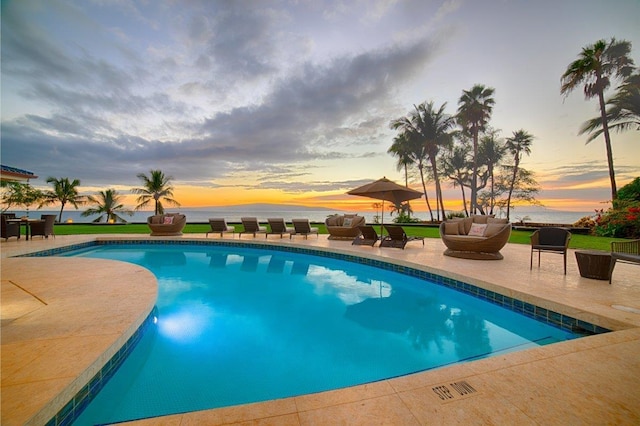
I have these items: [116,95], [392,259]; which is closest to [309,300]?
[392,259]

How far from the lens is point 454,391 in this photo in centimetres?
179

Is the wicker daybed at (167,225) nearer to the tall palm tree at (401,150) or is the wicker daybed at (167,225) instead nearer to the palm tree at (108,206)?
the palm tree at (108,206)

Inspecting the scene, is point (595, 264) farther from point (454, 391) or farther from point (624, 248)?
point (454, 391)

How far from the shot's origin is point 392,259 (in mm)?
6730

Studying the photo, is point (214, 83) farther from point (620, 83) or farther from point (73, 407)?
point (620, 83)

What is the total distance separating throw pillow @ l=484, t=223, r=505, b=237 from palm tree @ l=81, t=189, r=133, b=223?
2443cm

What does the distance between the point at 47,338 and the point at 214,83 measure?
1208 centimetres

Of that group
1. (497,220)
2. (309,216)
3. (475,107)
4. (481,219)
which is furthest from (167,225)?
(309,216)

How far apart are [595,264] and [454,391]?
15.3 feet

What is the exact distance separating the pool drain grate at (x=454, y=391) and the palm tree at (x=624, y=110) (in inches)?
744

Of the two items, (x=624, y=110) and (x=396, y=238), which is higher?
(x=624, y=110)

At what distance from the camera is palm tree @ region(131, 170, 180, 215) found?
66.4 feet

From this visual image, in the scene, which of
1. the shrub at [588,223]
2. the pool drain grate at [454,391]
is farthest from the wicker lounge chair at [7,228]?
the shrub at [588,223]

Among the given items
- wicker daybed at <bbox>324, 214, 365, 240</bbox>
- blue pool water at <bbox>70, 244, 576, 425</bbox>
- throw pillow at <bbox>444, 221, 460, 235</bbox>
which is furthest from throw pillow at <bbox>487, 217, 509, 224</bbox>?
wicker daybed at <bbox>324, 214, 365, 240</bbox>
